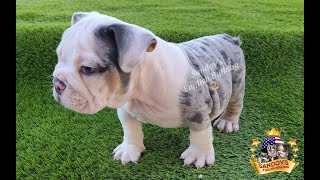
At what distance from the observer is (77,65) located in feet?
3.48

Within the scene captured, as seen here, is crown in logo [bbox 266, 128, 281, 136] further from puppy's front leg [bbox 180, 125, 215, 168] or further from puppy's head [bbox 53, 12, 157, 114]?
puppy's head [bbox 53, 12, 157, 114]

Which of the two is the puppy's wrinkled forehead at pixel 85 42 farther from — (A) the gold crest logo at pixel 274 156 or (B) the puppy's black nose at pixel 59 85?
(A) the gold crest logo at pixel 274 156

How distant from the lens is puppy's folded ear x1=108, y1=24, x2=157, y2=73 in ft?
3.41

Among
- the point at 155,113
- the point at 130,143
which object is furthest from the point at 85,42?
the point at 130,143

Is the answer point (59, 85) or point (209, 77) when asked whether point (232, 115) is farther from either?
point (59, 85)

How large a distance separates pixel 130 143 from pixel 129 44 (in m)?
0.46

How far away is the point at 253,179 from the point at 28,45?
36.9 inches

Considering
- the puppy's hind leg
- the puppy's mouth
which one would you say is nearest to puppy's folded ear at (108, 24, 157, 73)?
the puppy's mouth

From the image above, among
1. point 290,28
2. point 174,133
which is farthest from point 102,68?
point 290,28

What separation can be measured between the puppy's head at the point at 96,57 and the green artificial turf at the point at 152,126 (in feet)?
1.14

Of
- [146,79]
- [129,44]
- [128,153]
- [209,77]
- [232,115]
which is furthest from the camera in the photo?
[232,115]

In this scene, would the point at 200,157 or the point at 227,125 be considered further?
the point at 227,125

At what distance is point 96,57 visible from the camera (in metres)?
1.05

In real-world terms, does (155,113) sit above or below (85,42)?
below
